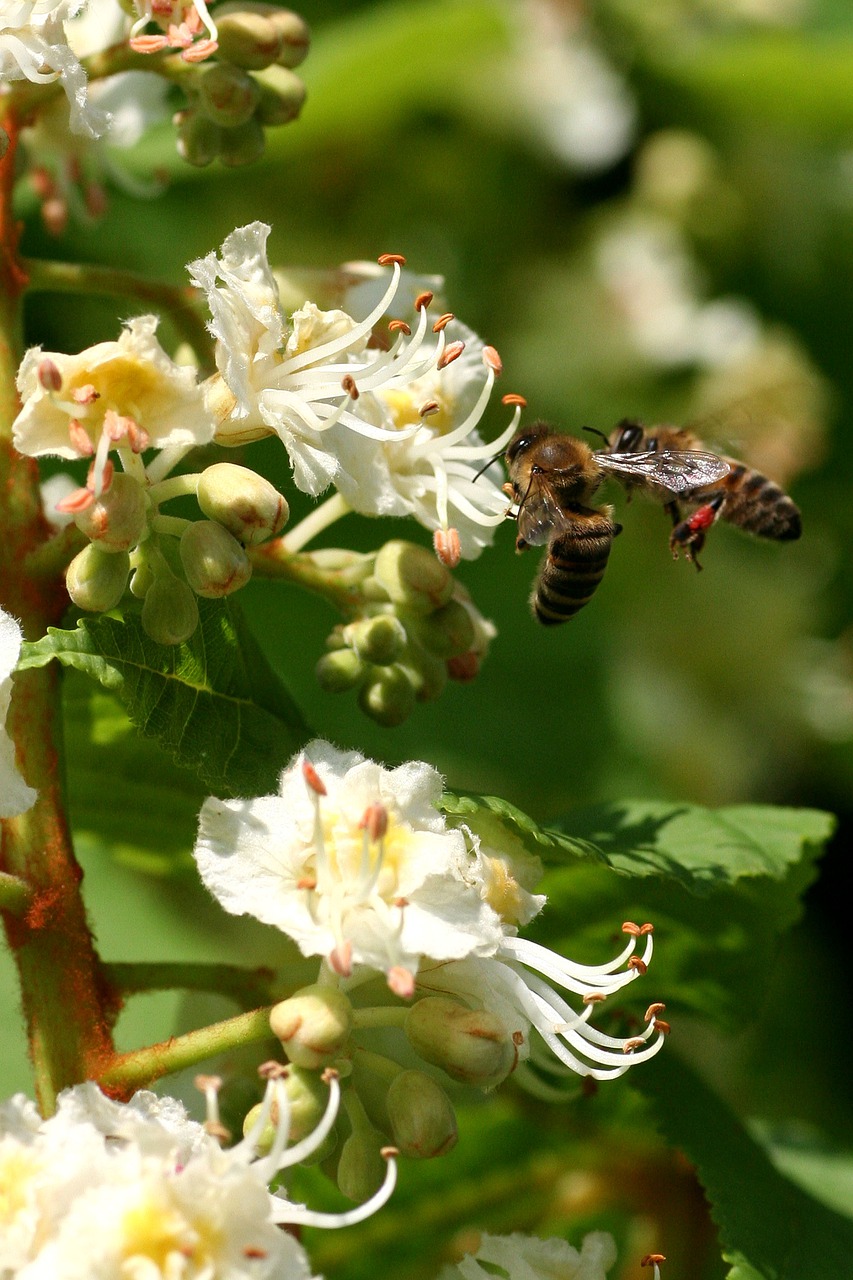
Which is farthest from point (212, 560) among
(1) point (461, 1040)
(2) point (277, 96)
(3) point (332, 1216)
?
(2) point (277, 96)

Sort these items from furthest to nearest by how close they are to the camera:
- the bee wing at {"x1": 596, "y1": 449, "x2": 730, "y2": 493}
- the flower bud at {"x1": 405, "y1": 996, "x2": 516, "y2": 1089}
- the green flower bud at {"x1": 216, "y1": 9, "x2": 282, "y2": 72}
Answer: the bee wing at {"x1": 596, "y1": 449, "x2": 730, "y2": 493} → the green flower bud at {"x1": 216, "y1": 9, "x2": 282, "y2": 72} → the flower bud at {"x1": 405, "y1": 996, "x2": 516, "y2": 1089}

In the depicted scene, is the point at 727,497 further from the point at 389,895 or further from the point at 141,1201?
the point at 141,1201

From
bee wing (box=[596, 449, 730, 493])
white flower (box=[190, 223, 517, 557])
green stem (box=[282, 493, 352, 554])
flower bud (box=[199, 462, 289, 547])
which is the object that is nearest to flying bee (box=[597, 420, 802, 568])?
bee wing (box=[596, 449, 730, 493])

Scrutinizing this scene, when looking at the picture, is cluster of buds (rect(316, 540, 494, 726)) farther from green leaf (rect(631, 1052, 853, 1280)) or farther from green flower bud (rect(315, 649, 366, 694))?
green leaf (rect(631, 1052, 853, 1280))

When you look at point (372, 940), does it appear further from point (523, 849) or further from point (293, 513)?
point (293, 513)

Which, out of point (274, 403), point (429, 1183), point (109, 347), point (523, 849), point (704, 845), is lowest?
point (429, 1183)

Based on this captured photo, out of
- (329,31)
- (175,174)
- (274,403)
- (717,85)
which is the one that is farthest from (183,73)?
(717,85)
